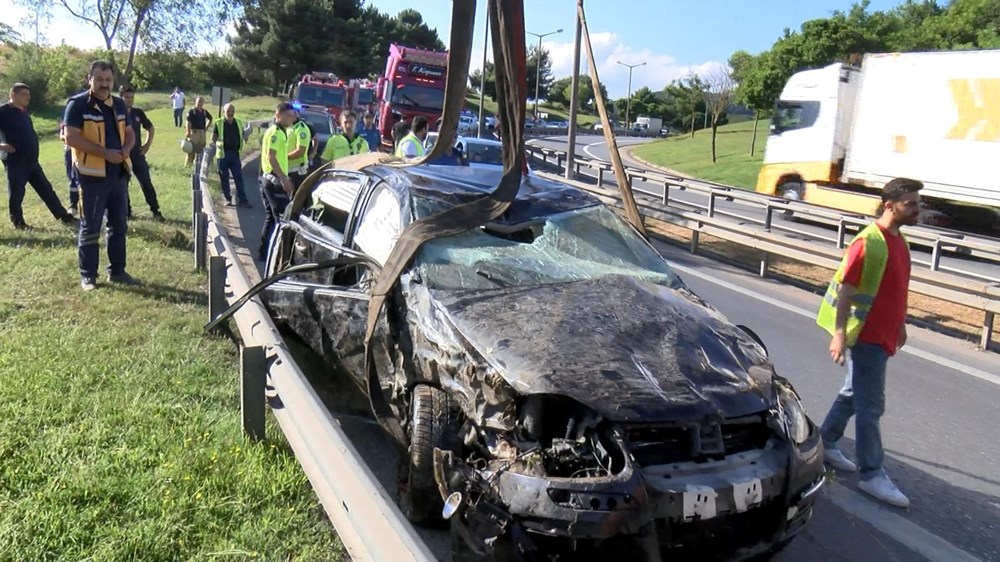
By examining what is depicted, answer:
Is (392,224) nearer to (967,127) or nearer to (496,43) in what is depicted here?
(496,43)

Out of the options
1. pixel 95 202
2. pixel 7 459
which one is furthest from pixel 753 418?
pixel 95 202

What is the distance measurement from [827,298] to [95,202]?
237 inches

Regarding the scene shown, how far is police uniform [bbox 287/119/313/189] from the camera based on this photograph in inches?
399

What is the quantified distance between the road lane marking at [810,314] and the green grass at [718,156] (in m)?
22.7

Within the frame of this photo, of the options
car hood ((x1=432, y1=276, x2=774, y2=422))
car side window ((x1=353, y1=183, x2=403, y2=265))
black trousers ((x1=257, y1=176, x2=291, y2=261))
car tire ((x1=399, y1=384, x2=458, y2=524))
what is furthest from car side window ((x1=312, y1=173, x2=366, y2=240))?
black trousers ((x1=257, y1=176, x2=291, y2=261))

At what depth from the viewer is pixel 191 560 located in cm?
307

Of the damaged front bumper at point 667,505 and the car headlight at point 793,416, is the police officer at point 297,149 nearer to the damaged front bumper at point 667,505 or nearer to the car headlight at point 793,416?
the car headlight at point 793,416

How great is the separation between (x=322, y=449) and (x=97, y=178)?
17.4 ft

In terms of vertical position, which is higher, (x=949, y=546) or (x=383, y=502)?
(x=383, y=502)

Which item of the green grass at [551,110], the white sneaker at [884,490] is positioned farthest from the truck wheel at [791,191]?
the green grass at [551,110]

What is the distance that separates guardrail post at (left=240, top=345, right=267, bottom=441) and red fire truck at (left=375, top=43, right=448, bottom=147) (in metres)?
23.5

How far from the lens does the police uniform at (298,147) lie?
10.1 meters

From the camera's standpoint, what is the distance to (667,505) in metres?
2.99

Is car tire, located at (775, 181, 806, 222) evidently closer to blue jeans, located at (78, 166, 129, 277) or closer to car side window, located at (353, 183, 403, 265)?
blue jeans, located at (78, 166, 129, 277)
